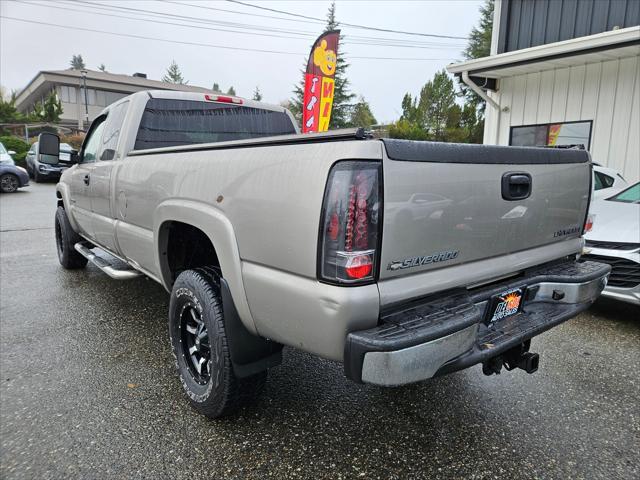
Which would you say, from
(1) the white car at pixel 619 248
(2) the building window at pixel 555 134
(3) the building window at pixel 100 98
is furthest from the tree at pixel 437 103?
(3) the building window at pixel 100 98

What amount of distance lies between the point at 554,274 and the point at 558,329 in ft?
6.08

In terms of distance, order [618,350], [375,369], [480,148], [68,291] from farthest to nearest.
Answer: [68,291] < [618,350] < [480,148] < [375,369]

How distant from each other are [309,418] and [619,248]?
10.7ft

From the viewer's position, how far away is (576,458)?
233 centimetres

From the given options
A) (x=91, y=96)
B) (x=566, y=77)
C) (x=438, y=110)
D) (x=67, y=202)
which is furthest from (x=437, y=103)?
(x=91, y=96)

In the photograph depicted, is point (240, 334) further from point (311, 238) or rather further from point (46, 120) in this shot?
point (46, 120)

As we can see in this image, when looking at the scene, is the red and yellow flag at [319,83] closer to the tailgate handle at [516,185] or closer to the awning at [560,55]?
the awning at [560,55]

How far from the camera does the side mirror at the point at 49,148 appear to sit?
4.65 metres

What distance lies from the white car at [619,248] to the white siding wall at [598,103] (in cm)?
493

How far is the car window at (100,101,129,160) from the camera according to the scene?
150 inches

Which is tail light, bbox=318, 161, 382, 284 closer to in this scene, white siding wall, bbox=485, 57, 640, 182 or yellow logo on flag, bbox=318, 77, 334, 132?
white siding wall, bbox=485, 57, 640, 182

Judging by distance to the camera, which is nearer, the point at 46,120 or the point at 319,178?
the point at 319,178

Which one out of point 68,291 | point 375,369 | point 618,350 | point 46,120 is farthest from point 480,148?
point 46,120

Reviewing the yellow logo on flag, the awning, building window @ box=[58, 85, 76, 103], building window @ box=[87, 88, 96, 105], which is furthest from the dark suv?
building window @ box=[58, 85, 76, 103]
